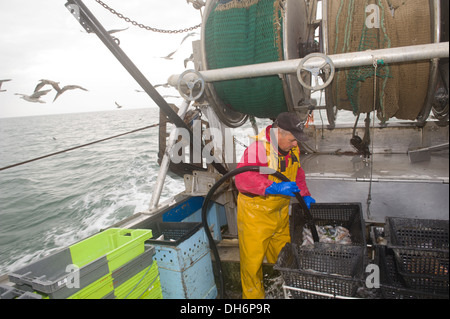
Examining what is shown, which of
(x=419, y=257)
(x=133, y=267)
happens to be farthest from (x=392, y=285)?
(x=133, y=267)

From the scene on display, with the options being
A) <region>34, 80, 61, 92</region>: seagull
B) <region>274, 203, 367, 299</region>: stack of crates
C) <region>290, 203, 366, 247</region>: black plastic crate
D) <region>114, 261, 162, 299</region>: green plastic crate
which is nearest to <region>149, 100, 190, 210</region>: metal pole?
<region>114, 261, 162, 299</region>: green plastic crate

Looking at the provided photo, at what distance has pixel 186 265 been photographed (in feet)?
9.32

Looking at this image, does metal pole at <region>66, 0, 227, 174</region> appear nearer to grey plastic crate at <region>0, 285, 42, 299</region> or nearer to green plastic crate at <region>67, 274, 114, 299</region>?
green plastic crate at <region>67, 274, 114, 299</region>

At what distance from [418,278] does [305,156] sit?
4593 mm

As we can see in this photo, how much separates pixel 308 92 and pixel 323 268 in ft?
8.00

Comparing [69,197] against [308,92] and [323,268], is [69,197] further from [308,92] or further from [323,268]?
[323,268]

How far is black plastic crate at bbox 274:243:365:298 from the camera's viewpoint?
2086mm

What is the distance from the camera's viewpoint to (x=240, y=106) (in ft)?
Answer: 12.3

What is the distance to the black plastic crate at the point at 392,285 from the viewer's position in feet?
5.52

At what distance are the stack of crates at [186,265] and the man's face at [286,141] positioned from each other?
1.27 meters

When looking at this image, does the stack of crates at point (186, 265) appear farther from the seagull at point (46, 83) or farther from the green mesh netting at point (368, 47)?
the seagull at point (46, 83)

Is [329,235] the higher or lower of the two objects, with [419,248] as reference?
lower

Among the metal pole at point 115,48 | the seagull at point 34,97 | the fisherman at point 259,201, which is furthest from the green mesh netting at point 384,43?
the seagull at point 34,97

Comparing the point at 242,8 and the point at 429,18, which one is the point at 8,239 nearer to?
the point at 242,8
